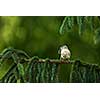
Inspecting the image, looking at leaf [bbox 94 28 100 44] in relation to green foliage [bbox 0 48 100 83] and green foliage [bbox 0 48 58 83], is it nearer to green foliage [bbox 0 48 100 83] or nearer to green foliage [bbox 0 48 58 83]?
green foliage [bbox 0 48 100 83]

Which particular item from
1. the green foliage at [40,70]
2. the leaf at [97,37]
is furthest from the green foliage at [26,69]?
the leaf at [97,37]

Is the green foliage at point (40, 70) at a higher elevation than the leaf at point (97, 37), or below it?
below

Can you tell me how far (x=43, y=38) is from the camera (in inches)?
74.7

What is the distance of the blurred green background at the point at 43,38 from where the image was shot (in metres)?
1.87

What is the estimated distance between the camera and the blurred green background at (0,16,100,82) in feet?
6.14

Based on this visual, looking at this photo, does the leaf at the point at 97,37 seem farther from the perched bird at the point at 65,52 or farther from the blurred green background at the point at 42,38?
the perched bird at the point at 65,52

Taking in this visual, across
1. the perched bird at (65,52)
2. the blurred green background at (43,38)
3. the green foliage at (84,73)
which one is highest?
the blurred green background at (43,38)

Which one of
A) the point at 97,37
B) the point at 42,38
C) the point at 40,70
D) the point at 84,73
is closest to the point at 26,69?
the point at 40,70

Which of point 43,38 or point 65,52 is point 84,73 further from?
point 43,38

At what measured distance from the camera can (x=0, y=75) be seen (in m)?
1.87
